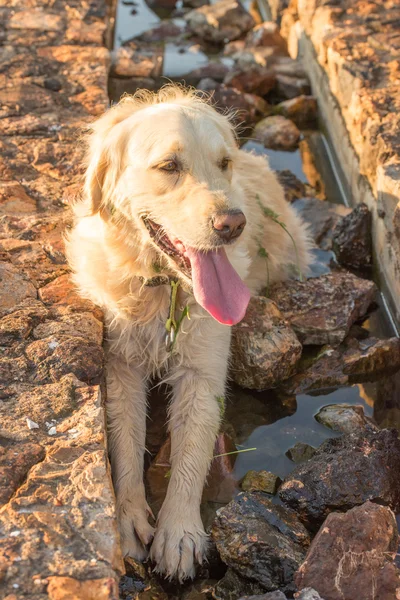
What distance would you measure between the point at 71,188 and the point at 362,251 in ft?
7.64

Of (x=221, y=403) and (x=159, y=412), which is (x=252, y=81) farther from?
(x=221, y=403)

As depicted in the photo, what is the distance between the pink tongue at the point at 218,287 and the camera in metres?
3.59

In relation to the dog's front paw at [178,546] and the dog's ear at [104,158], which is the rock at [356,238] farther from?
the dog's front paw at [178,546]

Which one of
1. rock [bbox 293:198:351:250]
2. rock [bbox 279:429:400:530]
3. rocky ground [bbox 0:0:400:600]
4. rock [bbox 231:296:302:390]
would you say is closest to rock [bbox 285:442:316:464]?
rocky ground [bbox 0:0:400:600]

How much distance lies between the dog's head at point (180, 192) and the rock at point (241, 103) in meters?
3.99

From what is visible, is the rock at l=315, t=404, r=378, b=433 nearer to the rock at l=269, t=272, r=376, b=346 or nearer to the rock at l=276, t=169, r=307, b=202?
the rock at l=269, t=272, r=376, b=346

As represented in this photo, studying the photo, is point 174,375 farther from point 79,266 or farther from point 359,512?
point 359,512

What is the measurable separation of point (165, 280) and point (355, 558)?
1758 mm

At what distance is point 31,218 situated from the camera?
4871mm

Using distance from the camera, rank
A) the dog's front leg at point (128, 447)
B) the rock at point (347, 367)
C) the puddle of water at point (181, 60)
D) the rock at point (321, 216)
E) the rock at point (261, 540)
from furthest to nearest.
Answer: the puddle of water at point (181, 60) → the rock at point (321, 216) → the rock at point (347, 367) → the dog's front leg at point (128, 447) → the rock at point (261, 540)

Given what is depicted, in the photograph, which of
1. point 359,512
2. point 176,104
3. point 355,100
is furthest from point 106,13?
point 359,512

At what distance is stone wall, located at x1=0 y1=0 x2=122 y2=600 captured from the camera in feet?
8.45

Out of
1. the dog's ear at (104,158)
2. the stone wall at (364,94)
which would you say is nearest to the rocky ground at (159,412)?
the stone wall at (364,94)

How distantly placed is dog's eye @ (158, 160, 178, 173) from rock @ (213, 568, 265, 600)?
6.22 feet
